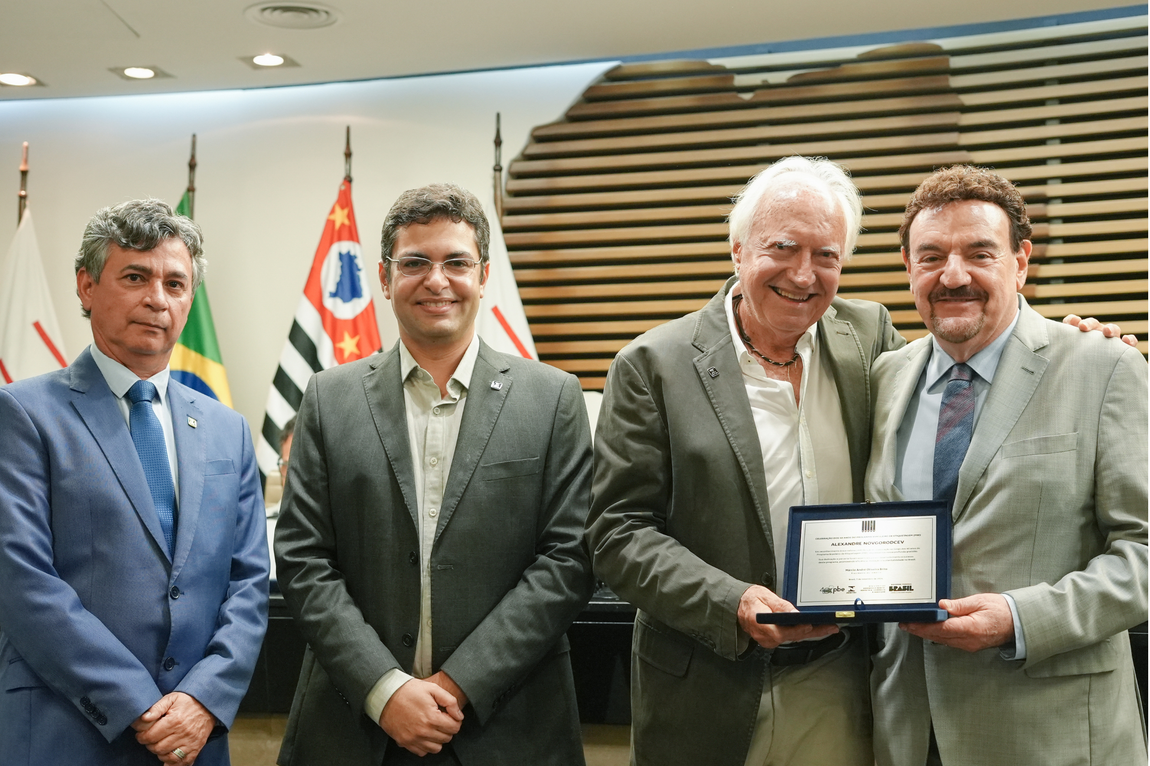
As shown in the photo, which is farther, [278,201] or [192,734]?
[278,201]

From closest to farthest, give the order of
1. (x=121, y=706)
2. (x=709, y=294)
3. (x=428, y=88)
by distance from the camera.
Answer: (x=121, y=706) → (x=709, y=294) → (x=428, y=88)

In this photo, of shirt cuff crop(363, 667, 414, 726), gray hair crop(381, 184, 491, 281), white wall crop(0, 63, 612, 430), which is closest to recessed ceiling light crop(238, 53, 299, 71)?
white wall crop(0, 63, 612, 430)

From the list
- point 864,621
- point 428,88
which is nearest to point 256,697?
point 864,621

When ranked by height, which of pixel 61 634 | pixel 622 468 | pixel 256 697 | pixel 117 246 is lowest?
pixel 256 697

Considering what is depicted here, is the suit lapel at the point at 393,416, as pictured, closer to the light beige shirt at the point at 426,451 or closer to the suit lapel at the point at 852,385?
the light beige shirt at the point at 426,451

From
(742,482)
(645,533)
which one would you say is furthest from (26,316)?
(742,482)

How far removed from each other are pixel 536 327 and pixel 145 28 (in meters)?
2.20

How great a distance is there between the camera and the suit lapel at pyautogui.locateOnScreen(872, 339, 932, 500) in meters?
2.03

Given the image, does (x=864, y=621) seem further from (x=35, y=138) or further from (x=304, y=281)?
(x=35, y=138)

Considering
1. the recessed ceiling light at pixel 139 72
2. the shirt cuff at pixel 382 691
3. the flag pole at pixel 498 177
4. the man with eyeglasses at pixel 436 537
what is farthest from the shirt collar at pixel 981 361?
the recessed ceiling light at pixel 139 72

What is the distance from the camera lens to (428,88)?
17.3ft

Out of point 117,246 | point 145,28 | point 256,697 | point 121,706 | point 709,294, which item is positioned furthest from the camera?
point 709,294

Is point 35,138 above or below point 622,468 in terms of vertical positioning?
above

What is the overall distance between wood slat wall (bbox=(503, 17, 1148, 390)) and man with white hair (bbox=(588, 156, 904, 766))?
2531mm
